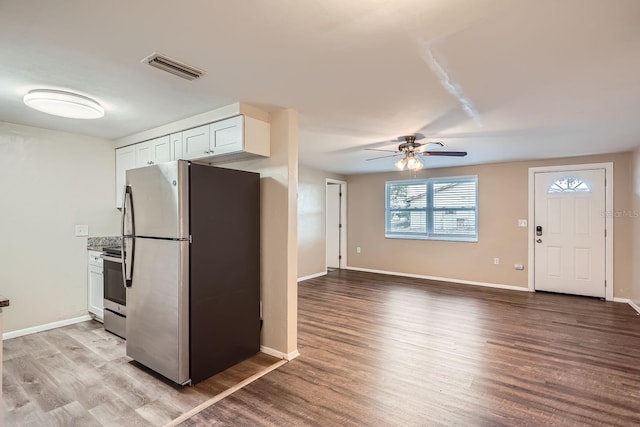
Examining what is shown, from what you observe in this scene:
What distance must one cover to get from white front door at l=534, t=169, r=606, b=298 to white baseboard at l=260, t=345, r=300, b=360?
4.56 metres

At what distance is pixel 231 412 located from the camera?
209cm

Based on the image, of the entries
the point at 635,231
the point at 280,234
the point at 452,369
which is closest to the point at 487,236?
the point at 635,231

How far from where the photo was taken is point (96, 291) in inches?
148

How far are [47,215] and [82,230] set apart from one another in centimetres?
38

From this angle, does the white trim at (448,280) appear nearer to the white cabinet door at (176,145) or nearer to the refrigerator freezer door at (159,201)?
the white cabinet door at (176,145)

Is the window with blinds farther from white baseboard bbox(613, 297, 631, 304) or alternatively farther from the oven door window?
the oven door window

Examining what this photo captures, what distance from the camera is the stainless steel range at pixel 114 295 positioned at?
323 centimetres

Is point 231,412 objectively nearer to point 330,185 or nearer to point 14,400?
point 14,400

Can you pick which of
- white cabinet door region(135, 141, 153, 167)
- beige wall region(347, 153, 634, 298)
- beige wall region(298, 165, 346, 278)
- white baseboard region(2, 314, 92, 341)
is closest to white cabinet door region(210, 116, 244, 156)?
white cabinet door region(135, 141, 153, 167)

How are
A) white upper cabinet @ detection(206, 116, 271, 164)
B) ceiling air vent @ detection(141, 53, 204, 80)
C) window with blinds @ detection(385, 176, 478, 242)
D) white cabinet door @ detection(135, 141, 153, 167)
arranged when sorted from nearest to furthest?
ceiling air vent @ detection(141, 53, 204, 80)
white upper cabinet @ detection(206, 116, 271, 164)
white cabinet door @ detection(135, 141, 153, 167)
window with blinds @ detection(385, 176, 478, 242)

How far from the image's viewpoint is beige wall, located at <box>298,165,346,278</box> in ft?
20.2

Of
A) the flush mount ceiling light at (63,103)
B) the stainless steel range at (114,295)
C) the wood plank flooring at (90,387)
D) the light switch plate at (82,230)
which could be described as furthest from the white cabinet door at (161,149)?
the wood plank flooring at (90,387)

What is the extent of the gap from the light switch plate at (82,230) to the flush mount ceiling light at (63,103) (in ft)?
5.55

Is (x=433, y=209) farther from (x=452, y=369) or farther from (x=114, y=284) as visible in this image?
(x=114, y=284)
